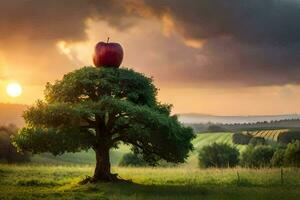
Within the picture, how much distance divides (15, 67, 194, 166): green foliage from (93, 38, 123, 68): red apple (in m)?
0.90

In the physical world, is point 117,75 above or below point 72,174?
above

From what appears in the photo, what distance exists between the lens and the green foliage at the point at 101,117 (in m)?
32.4

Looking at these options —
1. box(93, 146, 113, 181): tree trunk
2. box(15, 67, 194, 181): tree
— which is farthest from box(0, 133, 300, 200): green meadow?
box(15, 67, 194, 181): tree

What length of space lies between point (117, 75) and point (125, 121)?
342cm

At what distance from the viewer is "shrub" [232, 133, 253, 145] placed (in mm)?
138500

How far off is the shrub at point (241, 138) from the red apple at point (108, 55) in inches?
4158

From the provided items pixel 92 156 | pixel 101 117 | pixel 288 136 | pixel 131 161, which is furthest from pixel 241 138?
pixel 101 117

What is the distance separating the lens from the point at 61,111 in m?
32.2

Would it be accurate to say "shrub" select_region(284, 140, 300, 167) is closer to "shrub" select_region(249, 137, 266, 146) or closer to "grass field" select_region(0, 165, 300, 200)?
"grass field" select_region(0, 165, 300, 200)

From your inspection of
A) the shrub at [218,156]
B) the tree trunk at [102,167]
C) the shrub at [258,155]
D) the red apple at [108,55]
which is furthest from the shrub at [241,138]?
the tree trunk at [102,167]

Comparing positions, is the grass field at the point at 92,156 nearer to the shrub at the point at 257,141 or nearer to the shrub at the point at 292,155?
the shrub at the point at 257,141

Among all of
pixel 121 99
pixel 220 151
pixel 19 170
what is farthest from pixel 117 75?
pixel 220 151

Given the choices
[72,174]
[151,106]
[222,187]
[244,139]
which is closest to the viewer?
[222,187]

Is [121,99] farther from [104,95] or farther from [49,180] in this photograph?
[49,180]
